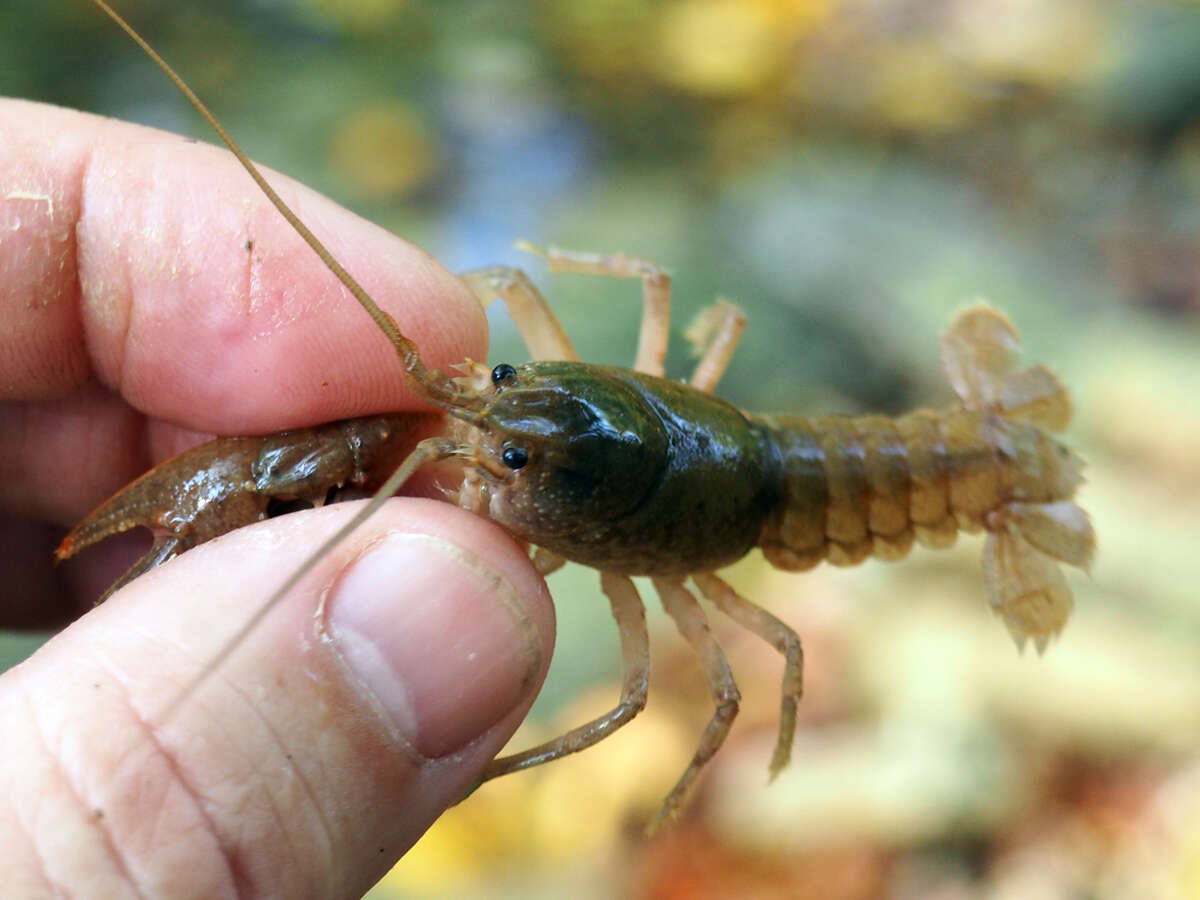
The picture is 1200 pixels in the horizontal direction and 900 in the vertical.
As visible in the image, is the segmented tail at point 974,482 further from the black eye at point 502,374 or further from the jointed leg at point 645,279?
the black eye at point 502,374

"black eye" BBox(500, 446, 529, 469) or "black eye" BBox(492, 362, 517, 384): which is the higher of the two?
"black eye" BBox(492, 362, 517, 384)

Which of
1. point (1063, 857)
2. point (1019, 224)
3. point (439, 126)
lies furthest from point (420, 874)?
point (1019, 224)

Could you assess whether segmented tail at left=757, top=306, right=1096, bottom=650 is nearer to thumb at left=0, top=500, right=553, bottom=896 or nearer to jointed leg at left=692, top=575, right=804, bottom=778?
jointed leg at left=692, top=575, right=804, bottom=778

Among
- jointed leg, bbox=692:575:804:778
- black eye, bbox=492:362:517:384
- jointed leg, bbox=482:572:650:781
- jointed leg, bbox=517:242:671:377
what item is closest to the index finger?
black eye, bbox=492:362:517:384

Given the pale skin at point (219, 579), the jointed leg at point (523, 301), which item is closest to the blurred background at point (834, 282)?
the jointed leg at point (523, 301)

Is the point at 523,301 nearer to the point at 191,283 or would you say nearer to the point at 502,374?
the point at 502,374

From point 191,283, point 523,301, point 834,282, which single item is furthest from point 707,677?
point 834,282
